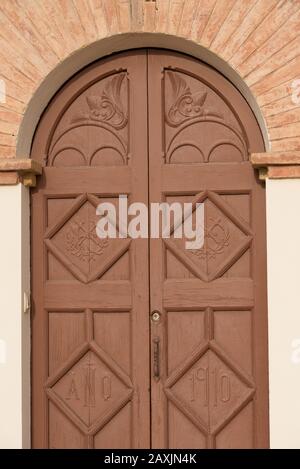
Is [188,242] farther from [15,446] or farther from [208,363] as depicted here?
[15,446]

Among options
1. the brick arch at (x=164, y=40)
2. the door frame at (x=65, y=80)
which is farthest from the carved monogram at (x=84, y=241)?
the brick arch at (x=164, y=40)

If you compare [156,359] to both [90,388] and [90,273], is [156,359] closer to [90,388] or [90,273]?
[90,388]

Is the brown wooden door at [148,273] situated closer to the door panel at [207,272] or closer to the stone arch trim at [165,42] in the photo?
the door panel at [207,272]

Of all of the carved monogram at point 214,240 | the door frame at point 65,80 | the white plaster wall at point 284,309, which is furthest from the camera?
the carved monogram at point 214,240

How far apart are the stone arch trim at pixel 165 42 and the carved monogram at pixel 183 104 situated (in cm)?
21

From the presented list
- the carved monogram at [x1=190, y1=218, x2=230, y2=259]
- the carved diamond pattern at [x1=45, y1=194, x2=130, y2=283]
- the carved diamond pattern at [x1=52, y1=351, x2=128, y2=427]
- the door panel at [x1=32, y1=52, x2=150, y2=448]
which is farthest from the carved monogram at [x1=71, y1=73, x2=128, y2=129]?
the carved diamond pattern at [x1=52, y1=351, x2=128, y2=427]

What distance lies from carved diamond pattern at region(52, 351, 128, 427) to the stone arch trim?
1506mm

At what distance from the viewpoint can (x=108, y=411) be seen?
420 cm

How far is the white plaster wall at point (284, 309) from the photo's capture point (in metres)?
3.92

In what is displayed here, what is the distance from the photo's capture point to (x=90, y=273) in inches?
167

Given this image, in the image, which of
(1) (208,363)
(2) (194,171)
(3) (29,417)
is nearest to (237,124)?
(2) (194,171)

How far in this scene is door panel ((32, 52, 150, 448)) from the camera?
4203 mm

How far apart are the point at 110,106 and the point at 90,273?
115 centimetres

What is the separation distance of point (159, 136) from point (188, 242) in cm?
75
